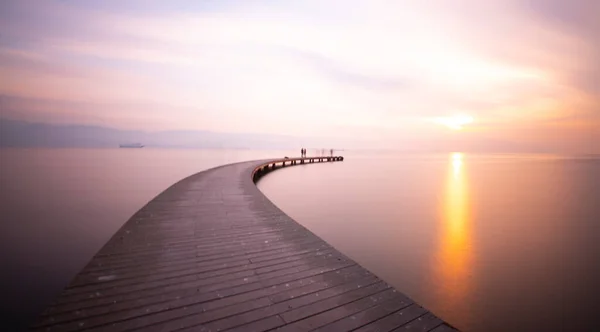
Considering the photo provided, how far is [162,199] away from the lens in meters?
9.80

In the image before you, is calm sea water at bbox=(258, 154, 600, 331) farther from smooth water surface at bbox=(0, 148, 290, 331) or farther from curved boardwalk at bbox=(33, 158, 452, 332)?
smooth water surface at bbox=(0, 148, 290, 331)

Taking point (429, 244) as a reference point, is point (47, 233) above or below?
above

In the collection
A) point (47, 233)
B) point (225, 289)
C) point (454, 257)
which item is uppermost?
point (225, 289)

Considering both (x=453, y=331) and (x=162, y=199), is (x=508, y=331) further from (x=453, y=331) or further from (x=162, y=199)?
(x=162, y=199)

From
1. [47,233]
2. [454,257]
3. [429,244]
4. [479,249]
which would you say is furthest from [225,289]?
[47,233]

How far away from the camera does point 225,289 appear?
3.68m

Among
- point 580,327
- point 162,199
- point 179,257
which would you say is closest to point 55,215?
point 162,199

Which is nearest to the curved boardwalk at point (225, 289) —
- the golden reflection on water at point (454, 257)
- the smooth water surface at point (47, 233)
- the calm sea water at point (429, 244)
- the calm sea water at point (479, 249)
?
the smooth water surface at point (47, 233)

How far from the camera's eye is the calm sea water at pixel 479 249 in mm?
5705

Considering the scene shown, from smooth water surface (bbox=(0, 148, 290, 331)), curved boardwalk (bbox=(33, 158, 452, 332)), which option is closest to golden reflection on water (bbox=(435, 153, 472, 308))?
curved boardwalk (bbox=(33, 158, 452, 332))

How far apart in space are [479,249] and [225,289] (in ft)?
29.8

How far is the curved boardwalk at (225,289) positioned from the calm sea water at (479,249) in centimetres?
286

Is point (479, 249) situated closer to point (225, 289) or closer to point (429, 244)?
point (429, 244)

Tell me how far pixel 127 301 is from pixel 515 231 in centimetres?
1378
